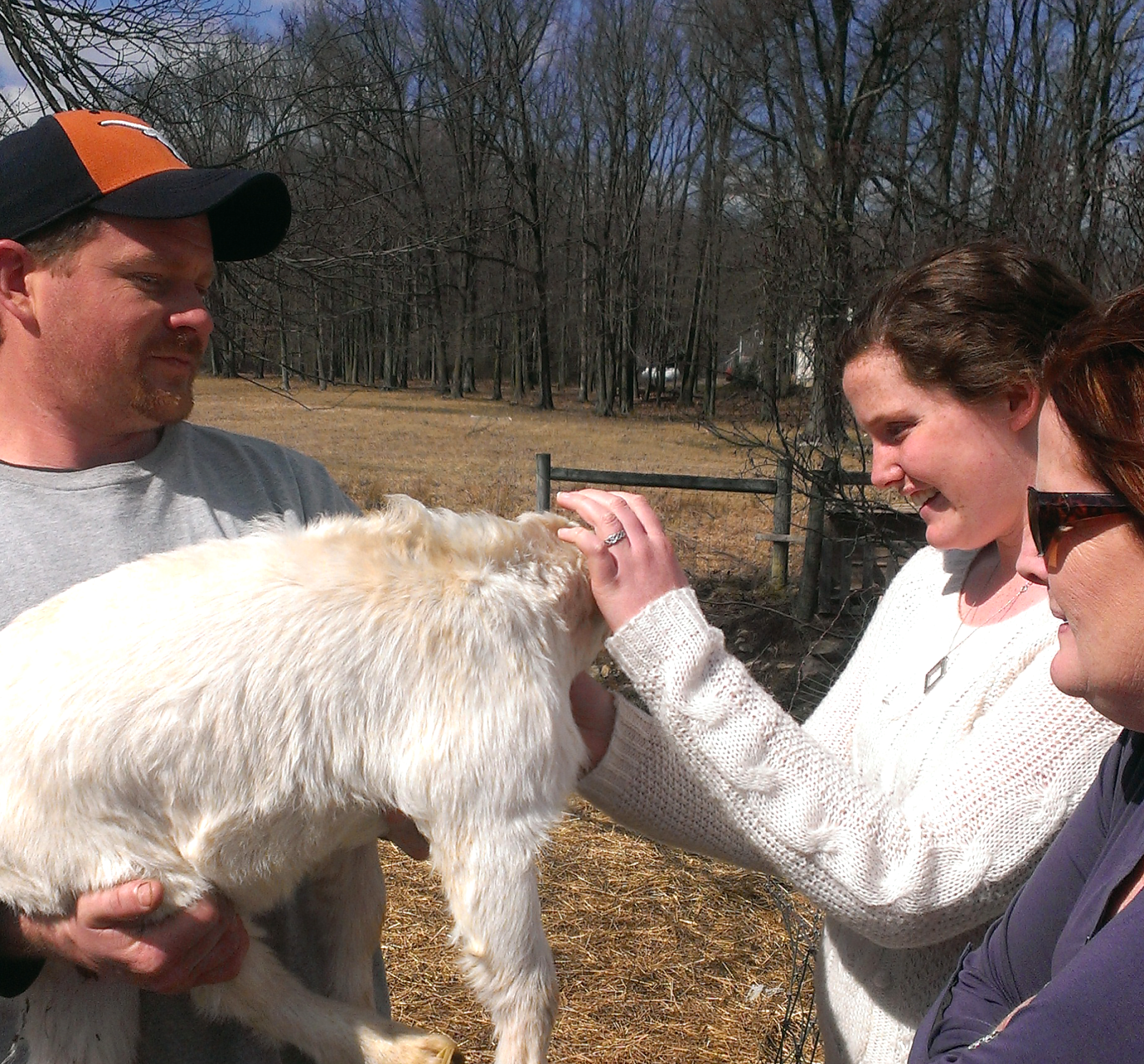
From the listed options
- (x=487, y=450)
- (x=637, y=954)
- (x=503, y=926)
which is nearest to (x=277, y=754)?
(x=503, y=926)

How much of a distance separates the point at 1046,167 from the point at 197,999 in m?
6.53

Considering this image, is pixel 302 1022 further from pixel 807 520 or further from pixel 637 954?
pixel 807 520

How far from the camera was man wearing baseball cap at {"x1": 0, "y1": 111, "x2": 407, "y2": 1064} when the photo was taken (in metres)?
1.79

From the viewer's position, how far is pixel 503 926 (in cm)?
161

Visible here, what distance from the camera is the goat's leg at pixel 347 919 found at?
6.31 ft

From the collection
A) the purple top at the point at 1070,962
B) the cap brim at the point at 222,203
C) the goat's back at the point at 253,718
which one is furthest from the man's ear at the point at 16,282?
the purple top at the point at 1070,962

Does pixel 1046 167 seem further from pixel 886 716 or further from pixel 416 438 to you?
pixel 416 438

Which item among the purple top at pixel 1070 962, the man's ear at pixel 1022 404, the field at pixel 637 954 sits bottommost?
the field at pixel 637 954

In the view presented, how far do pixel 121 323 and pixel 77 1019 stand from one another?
1312mm

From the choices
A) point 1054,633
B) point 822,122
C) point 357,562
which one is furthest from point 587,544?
point 822,122

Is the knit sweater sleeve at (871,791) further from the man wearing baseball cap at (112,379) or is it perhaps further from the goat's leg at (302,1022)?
the man wearing baseball cap at (112,379)

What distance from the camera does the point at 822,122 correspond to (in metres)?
11.4

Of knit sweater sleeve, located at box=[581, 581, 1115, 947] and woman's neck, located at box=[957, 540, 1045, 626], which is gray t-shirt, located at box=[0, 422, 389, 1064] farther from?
woman's neck, located at box=[957, 540, 1045, 626]

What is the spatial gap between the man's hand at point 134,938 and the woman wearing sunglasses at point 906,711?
76 cm
